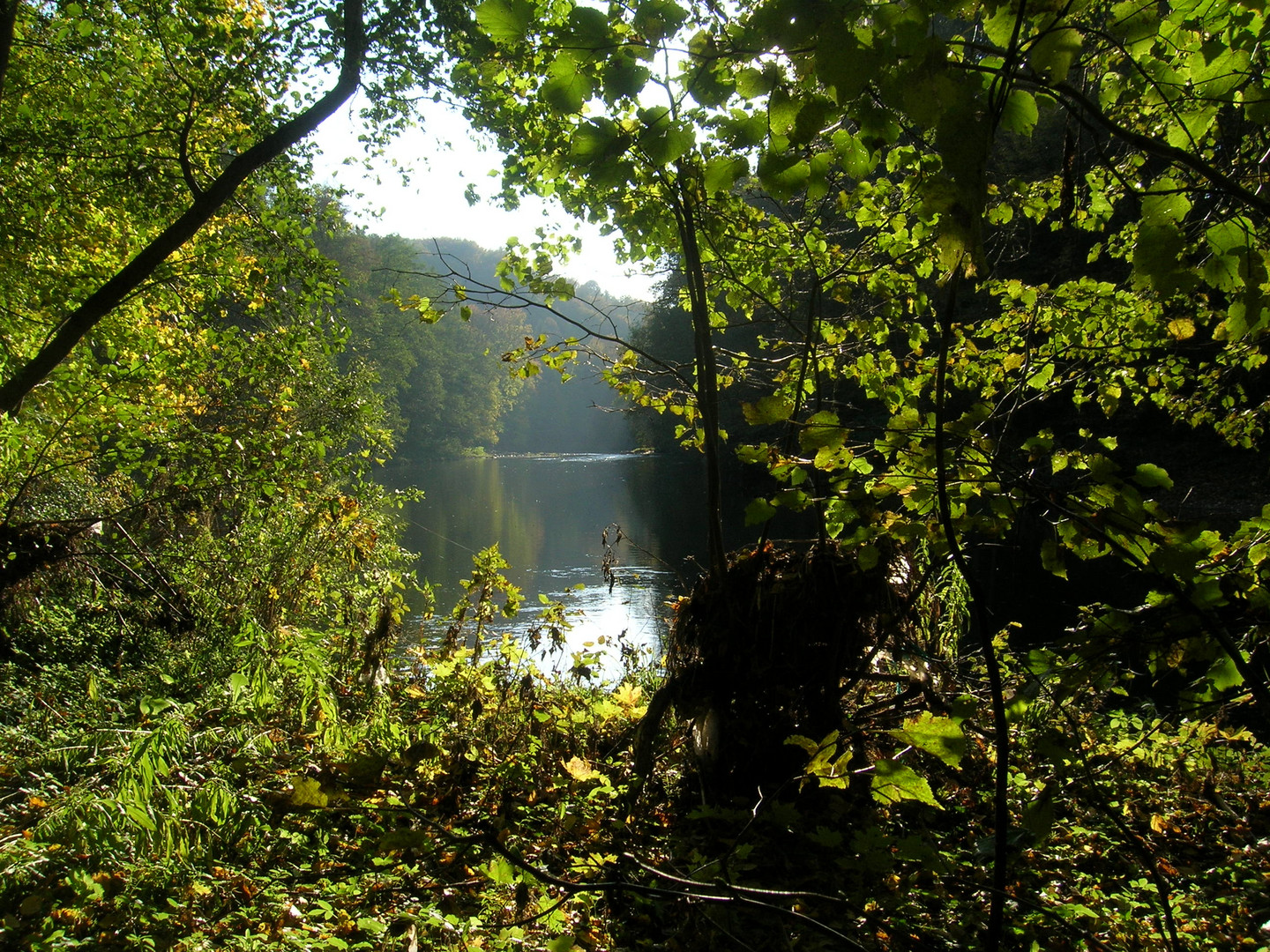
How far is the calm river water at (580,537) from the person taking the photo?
963 centimetres

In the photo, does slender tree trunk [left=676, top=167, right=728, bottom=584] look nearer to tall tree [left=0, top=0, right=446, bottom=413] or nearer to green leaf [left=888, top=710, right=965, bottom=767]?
green leaf [left=888, top=710, right=965, bottom=767]

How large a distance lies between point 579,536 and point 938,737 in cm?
1677

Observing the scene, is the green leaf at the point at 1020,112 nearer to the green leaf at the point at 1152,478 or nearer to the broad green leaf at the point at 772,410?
the broad green leaf at the point at 772,410

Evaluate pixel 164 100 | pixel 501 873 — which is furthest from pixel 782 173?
pixel 164 100

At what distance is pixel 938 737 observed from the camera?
1.16m

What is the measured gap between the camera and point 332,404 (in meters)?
8.43

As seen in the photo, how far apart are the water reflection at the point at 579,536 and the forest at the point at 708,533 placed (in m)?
1.07

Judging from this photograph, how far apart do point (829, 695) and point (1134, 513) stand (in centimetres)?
185

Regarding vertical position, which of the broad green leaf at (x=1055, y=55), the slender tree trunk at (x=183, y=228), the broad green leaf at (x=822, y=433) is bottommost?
the broad green leaf at (x=822, y=433)

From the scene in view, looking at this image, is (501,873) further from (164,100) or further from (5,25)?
(164,100)

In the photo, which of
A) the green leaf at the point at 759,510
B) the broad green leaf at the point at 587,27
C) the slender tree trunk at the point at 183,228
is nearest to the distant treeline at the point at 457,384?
the slender tree trunk at the point at 183,228

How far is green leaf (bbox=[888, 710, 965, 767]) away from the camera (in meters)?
1.14

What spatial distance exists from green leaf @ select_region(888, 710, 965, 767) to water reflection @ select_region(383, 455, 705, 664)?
2192mm

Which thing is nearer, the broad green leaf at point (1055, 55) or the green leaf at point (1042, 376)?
the broad green leaf at point (1055, 55)
